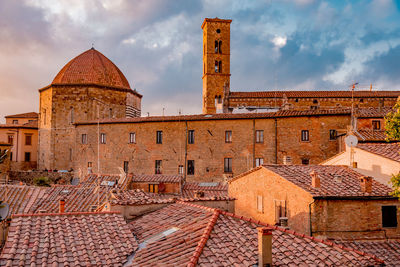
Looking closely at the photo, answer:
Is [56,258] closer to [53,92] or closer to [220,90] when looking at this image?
[53,92]

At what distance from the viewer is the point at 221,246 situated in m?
8.60

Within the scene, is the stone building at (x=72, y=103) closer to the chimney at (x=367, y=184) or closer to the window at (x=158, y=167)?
the window at (x=158, y=167)

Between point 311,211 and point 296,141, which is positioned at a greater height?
point 296,141

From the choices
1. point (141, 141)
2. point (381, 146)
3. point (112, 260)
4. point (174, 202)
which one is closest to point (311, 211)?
point (174, 202)

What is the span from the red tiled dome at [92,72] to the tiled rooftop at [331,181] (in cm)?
3101

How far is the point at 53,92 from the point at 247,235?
37.1 metres

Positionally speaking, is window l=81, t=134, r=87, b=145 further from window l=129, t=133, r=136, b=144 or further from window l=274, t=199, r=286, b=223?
window l=274, t=199, r=286, b=223

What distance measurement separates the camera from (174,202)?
13.1 meters

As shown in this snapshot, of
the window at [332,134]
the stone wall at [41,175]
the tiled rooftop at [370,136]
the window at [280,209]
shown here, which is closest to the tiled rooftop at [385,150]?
the window at [280,209]

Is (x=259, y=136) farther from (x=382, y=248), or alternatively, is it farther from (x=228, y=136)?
(x=382, y=248)

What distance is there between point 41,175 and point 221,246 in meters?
35.6

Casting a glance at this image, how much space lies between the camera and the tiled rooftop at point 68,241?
7.79 metres

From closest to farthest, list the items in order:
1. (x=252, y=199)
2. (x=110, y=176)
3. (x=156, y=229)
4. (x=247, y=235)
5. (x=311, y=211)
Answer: (x=247, y=235) → (x=156, y=229) → (x=311, y=211) → (x=252, y=199) → (x=110, y=176)

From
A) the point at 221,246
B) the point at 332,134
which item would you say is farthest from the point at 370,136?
the point at 221,246
